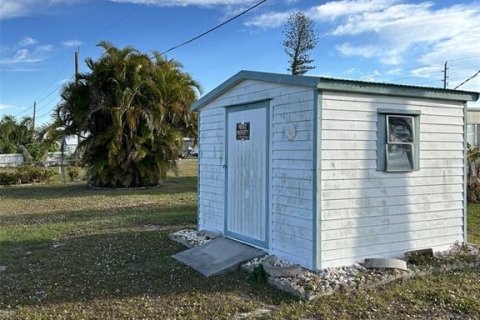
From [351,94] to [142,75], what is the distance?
37.1 ft

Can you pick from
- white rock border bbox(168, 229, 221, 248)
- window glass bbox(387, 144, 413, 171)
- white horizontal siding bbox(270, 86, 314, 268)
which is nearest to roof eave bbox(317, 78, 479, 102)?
white horizontal siding bbox(270, 86, 314, 268)

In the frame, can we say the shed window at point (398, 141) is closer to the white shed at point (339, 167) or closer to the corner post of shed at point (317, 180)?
the white shed at point (339, 167)

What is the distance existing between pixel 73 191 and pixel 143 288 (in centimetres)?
1156

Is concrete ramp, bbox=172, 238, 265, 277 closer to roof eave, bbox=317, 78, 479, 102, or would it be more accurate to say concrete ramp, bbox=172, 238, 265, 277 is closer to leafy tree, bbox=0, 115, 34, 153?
roof eave, bbox=317, 78, 479, 102

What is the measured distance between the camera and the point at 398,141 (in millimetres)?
6055

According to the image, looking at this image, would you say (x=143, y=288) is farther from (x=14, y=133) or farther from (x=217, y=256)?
(x=14, y=133)

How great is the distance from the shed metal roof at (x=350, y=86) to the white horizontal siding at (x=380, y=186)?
9 cm

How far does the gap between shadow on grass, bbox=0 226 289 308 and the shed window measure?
2227 millimetres

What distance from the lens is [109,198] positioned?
13758 millimetres

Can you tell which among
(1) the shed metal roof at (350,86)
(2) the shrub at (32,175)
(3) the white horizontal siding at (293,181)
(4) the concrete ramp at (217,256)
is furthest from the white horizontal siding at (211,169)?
(2) the shrub at (32,175)

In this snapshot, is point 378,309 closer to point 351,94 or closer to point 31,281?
point 351,94

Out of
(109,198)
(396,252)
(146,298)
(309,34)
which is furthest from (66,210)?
(309,34)

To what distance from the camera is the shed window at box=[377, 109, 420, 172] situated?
19.4 ft

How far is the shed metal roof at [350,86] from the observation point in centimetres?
542
